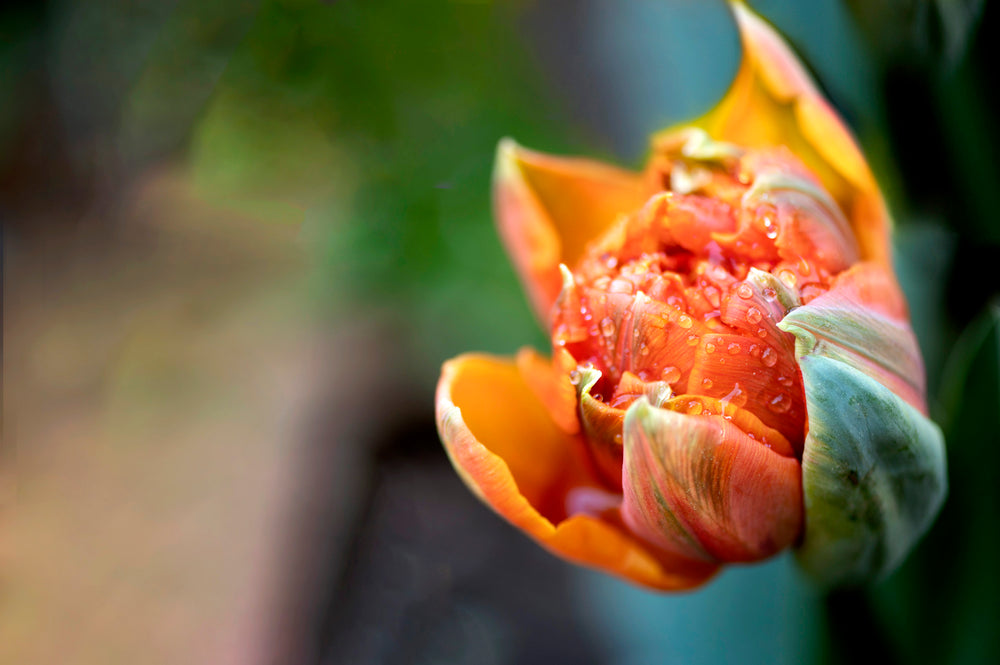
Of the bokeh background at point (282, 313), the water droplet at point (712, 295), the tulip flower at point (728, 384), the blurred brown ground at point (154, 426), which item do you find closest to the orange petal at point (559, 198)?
the tulip flower at point (728, 384)

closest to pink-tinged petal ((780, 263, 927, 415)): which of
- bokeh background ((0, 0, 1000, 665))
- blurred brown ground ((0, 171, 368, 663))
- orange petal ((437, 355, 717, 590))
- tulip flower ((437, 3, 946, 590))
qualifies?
tulip flower ((437, 3, 946, 590))

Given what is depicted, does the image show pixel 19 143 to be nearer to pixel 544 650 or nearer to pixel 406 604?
pixel 406 604

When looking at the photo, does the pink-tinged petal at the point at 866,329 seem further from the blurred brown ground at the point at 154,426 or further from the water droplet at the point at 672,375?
Answer: the blurred brown ground at the point at 154,426

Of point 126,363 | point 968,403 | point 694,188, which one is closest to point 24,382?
point 126,363

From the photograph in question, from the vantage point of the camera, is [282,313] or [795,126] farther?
[282,313]

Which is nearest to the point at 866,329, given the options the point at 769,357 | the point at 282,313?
the point at 769,357

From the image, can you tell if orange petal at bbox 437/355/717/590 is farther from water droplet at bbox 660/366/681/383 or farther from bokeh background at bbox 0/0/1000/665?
bokeh background at bbox 0/0/1000/665

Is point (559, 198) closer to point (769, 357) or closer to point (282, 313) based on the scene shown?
point (769, 357)
